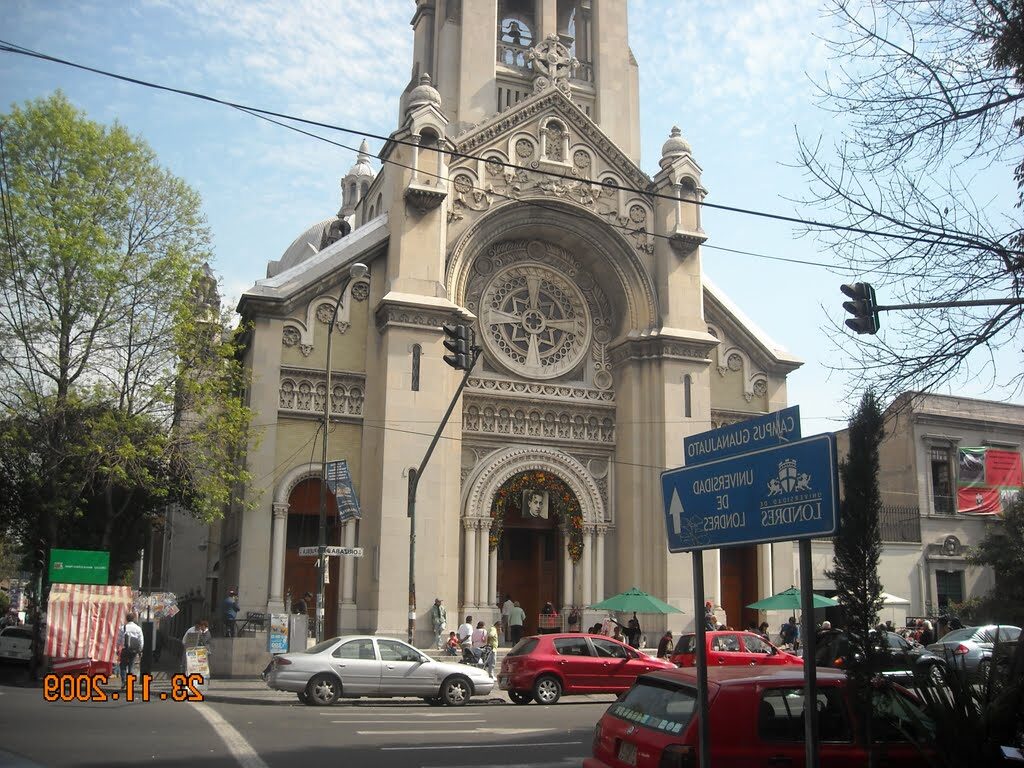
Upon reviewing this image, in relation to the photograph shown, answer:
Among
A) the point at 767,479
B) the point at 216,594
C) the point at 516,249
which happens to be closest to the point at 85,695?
the point at 216,594

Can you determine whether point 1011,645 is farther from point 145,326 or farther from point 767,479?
point 145,326

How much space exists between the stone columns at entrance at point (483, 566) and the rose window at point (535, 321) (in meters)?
5.29

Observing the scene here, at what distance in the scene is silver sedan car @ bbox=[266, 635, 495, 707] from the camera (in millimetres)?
18344

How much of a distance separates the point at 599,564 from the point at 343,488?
32.4 ft

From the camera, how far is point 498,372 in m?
31.1

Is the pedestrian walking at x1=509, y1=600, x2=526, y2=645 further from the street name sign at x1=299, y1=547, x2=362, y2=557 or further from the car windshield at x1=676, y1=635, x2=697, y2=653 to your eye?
the car windshield at x1=676, y1=635, x2=697, y2=653

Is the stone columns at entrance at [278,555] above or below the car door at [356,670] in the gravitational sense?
above

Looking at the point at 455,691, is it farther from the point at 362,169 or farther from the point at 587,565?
the point at 362,169

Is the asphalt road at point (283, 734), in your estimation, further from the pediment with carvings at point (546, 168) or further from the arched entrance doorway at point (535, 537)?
the pediment with carvings at point (546, 168)

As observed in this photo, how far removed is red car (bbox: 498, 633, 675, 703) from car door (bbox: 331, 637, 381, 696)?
9.80 feet

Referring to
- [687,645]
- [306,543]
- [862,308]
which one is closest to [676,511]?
[862,308]

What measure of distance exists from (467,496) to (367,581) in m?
4.07

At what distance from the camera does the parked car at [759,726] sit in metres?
7.64

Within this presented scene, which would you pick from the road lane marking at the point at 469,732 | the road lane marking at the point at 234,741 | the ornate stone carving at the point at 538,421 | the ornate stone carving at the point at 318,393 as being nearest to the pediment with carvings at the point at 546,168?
the ornate stone carving at the point at 538,421
